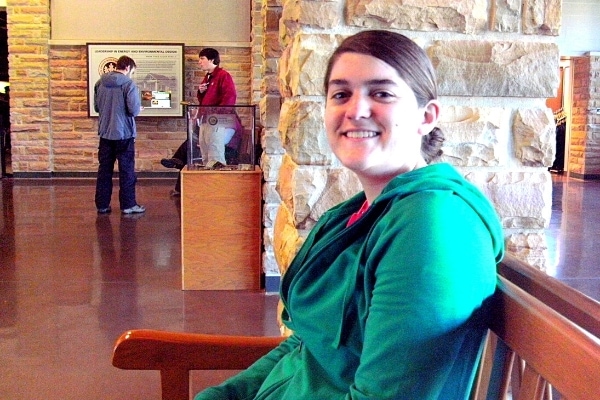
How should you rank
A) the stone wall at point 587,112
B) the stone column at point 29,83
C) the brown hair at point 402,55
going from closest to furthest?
the brown hair at point 402,55 → the stone column at point 29,83 → the stone wall at point 587,112

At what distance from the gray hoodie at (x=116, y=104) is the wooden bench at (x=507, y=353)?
5.83 metres

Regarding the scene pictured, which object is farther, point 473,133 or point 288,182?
point 288,182

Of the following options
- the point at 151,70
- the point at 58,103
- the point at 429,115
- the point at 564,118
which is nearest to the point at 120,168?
the point at 151,70

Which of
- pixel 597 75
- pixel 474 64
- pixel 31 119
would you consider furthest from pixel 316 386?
pixel 597 75

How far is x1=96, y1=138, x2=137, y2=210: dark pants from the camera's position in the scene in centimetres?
710

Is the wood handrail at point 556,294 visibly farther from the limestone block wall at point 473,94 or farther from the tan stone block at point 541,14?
the tan stone block at point 541,14

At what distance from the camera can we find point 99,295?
4055mm

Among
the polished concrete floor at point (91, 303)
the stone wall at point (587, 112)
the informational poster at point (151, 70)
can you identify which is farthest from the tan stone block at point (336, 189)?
the stone wall at point (587, 112)

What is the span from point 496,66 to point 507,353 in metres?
1.00

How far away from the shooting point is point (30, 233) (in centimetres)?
603

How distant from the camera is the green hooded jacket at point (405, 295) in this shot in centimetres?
90

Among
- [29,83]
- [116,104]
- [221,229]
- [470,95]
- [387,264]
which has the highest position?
[29,83]

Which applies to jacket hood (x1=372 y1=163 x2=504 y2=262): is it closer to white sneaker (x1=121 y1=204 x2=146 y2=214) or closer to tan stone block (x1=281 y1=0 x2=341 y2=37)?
tan stone block (x1=281 y1=0 x2=341 y2=37)

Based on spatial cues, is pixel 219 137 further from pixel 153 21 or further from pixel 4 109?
pixel 4 109
